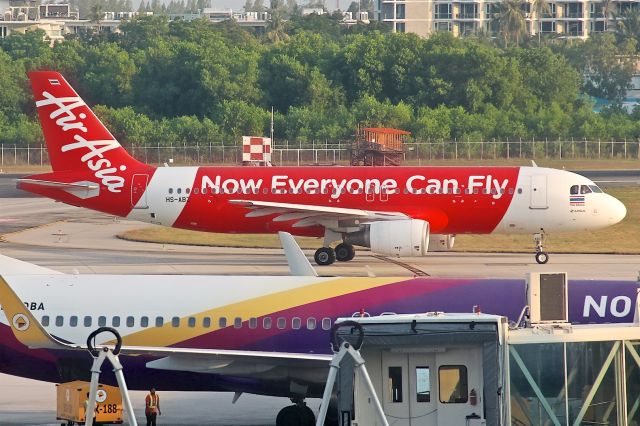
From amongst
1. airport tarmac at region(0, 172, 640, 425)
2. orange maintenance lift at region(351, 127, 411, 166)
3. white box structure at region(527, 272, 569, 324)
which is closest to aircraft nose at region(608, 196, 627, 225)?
airport tarmac at region(0, 172, 640, 425)

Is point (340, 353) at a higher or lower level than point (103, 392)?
higher

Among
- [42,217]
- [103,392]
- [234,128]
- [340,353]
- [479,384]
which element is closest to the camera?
[340,353]

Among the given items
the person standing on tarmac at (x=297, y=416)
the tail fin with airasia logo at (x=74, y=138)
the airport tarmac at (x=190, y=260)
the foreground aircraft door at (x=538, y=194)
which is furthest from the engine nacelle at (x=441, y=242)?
the person standing on tarmac at (x=297, y=416)

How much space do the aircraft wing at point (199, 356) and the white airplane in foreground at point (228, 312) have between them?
5 cm

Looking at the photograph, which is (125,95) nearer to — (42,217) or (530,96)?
(530,96)

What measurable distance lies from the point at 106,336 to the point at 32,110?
106m

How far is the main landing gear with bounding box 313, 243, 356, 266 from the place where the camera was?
4631 cm

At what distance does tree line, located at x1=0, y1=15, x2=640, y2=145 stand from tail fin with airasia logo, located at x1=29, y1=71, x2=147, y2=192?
6423cm

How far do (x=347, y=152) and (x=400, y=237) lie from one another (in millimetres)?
58769

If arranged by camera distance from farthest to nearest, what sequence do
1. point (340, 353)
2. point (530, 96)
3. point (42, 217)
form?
point (530, 96)
point (42, 217)
point (340, 353)

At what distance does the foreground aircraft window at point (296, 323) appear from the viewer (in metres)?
23.6

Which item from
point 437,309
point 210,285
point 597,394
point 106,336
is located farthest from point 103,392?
point 597,394

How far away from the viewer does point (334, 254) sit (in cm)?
4672

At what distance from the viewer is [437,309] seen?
23.2 m
